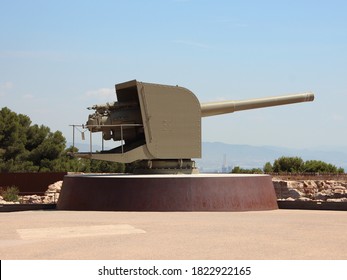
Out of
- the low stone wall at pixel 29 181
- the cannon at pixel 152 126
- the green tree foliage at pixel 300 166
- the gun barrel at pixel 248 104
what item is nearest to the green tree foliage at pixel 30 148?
the low stone wall at pixel 29 181

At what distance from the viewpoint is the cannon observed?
18781 mm

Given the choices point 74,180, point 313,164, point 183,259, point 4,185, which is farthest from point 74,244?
point 313,164

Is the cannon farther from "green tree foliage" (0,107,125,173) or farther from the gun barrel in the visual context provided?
"green tree foliage" (0,107,125,173)

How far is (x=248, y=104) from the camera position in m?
21.1

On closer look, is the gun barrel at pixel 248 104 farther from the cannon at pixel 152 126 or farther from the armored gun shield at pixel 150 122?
the armored gun shield at pixel 150 122

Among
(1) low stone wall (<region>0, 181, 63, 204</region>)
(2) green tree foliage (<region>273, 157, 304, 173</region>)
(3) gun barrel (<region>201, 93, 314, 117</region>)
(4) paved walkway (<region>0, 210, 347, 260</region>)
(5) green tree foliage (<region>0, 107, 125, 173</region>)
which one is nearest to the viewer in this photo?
(4) paved walkway (<region>0, 210, 347, 260</region>)

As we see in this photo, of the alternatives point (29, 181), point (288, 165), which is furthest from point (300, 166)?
point (29, 181)

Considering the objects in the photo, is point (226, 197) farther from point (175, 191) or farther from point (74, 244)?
point (74, 244)

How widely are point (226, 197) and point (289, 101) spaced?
520cm

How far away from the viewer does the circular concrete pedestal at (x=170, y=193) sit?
17641 mm

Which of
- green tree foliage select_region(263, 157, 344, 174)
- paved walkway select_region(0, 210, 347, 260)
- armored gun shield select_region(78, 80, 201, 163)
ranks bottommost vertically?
paved walkway select_region(0, 210, 347, 260)

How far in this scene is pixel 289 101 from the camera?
21844 millimetres

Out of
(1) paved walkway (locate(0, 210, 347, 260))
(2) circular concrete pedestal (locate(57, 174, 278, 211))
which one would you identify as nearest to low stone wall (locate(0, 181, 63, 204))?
(2) circular concrete pedestal (locate(57, 174, 278, 211))

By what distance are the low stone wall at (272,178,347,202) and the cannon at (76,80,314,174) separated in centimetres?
1176
